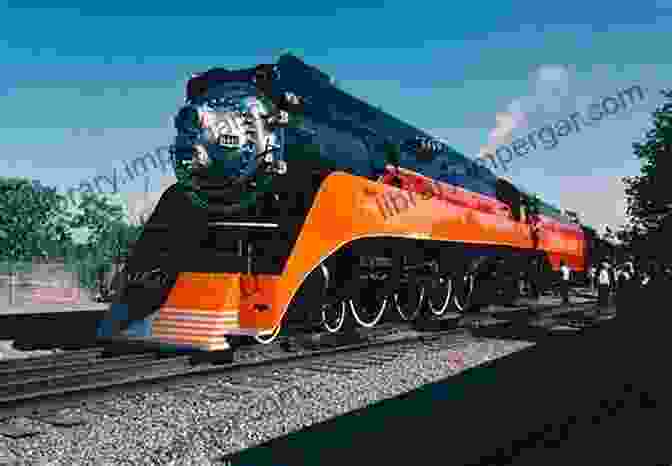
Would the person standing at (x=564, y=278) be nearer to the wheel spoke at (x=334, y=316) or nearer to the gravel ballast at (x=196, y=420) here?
the wheel spoke at (x=334, y=316)

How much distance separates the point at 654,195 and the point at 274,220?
2413 cm

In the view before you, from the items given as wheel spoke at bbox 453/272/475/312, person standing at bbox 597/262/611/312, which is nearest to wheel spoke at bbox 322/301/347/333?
wheel spoke at bbox 453/272/475/312

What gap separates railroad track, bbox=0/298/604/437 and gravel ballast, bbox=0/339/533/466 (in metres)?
0.14

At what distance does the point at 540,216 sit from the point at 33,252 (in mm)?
49613

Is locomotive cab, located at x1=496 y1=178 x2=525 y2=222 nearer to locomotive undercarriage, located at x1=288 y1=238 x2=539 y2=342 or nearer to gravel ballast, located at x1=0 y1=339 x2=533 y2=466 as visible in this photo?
locomotive undercarriage, located at x1=288 y1=238 x2=539 y2=342

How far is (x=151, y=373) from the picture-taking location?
21.8 ft

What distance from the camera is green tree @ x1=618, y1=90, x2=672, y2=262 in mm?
25812

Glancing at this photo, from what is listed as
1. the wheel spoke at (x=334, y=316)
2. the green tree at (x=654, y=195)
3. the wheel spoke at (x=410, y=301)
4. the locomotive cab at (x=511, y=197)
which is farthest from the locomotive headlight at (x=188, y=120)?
the green tree at (x=654, y=195)

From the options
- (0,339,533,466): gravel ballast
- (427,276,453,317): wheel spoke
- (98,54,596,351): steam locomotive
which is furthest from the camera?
(427,276,453,317): wheel spoke

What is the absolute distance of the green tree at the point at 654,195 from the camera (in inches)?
1016

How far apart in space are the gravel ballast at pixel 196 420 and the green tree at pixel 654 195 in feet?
74.4

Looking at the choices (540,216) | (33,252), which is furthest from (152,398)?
(33,252)

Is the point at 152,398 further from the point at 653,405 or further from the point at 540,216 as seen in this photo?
the point at 540,216

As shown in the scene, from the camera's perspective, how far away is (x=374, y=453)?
13.2 ft
